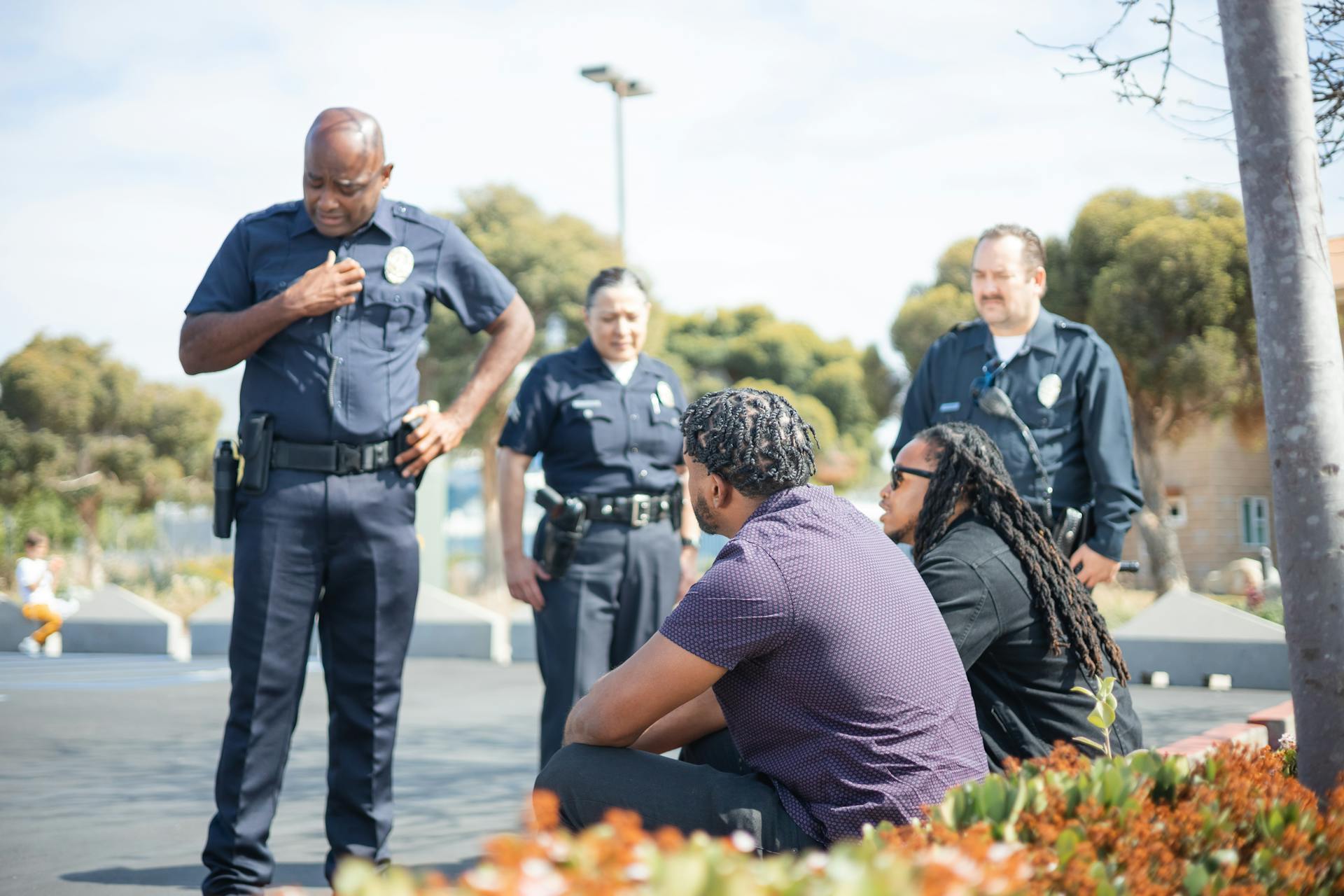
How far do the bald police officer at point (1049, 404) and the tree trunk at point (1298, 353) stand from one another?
148 cm

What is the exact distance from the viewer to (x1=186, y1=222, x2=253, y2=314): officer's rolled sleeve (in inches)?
142

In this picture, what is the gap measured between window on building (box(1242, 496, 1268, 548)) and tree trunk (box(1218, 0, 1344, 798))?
27.7 meters

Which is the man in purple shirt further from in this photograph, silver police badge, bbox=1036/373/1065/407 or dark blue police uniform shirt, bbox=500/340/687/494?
dark blue police uniform shirt, bbox=500/340/687/494

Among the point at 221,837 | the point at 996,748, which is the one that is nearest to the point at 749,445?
the point at 996,748

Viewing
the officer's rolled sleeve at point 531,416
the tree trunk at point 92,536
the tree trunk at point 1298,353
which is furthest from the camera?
the tree trunk at point 92,536

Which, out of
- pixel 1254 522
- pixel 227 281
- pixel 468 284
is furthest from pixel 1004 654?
pixel 1254 522

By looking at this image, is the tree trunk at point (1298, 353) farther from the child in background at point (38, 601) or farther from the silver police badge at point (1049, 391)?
the child in background at point (38, 601)

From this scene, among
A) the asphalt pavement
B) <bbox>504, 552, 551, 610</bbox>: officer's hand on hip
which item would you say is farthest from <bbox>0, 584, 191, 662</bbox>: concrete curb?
<bbox>504, 552, 551, 610</bbox>: officer's hand on hip

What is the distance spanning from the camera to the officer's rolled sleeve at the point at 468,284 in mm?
3924

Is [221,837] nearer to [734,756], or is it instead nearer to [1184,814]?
[734,756]

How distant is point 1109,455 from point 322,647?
8.72 feet

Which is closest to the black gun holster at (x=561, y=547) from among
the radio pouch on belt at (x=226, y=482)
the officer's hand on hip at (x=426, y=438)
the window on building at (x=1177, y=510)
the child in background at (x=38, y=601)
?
the officer's hand on hip at (x=426, y=438)

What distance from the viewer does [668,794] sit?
2.54 meters

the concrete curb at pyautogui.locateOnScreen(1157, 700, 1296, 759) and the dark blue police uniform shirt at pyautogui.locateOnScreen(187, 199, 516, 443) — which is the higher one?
the dark blue police uniform shirt at pyautogui.locateOnScreen(187, 199, 516, 443)
